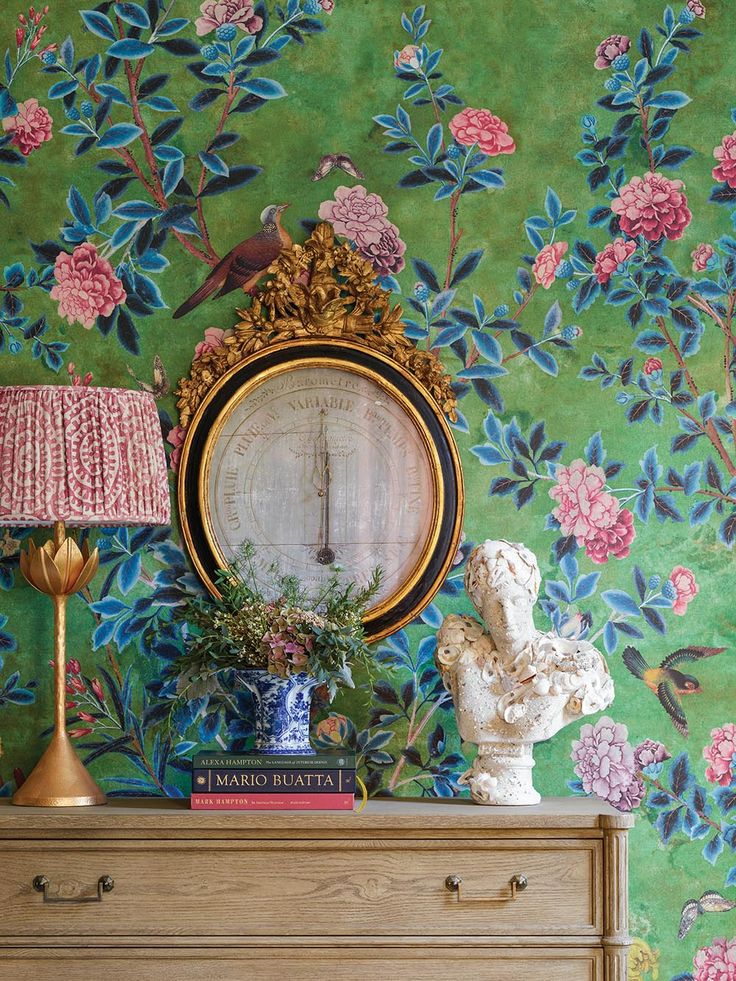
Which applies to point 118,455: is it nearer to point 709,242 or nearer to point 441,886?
point 441,886

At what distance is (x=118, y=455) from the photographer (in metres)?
2.18

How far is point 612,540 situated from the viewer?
8.36ft

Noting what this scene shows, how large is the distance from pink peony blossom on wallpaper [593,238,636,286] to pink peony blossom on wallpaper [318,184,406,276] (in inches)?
16.9

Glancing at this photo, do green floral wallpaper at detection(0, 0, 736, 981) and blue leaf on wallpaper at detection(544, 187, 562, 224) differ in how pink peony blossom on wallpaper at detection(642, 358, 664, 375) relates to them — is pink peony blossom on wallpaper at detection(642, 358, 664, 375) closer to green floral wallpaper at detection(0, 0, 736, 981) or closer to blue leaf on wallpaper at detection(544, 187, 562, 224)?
green floral wallpaper at detection(0, 0, 736, 981)

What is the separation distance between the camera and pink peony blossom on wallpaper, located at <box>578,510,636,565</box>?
8.35 feet

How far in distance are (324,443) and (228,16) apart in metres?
0.97

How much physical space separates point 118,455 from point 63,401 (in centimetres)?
14

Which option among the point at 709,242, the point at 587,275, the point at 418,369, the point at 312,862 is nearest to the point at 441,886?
the point at 312,862

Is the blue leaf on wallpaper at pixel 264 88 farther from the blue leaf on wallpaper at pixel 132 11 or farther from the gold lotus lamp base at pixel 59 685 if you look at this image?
the gold lotus lamp base at pixel 59 685

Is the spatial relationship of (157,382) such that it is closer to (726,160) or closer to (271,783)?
(271,783)

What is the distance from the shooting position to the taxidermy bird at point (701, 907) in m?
2.49

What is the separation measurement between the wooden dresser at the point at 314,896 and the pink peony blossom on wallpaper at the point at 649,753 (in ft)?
1.42

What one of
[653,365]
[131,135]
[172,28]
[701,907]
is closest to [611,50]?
[653,365]

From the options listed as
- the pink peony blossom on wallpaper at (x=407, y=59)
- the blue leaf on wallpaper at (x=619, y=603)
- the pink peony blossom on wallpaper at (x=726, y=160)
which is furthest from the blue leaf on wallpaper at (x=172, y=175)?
the blue leaf on wallpaper at (x=619, y=603)
